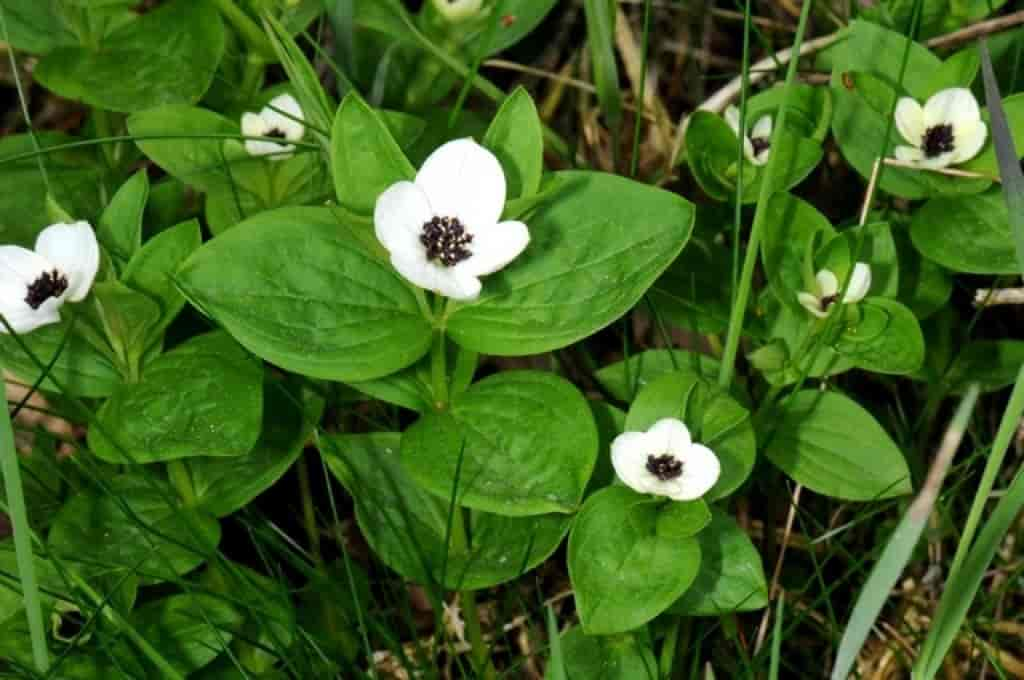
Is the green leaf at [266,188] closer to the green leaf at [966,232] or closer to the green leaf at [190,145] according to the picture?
the green leaf at [190,145]

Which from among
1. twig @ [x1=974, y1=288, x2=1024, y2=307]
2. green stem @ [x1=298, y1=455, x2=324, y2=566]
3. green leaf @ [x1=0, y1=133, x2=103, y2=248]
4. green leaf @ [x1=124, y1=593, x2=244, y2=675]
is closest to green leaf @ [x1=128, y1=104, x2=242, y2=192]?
green leaf @ [x1=0, y1=133, x2=103, y2=248]

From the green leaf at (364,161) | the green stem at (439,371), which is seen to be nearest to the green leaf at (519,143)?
the green leaf at (364,161)

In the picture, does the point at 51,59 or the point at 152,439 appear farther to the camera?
the point at 51,59

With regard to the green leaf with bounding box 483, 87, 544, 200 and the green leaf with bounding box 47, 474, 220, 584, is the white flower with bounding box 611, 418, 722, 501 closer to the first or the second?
the green leaf with bounding box 483, 87, 544, 200

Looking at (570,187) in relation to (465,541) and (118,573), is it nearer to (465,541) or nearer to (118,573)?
(465,541)

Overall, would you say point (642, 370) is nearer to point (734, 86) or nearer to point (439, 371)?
point (439, 371)

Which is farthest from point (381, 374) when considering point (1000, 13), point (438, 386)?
point (1000, 13)

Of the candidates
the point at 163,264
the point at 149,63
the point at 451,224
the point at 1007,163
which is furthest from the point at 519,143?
the point at 149,63
